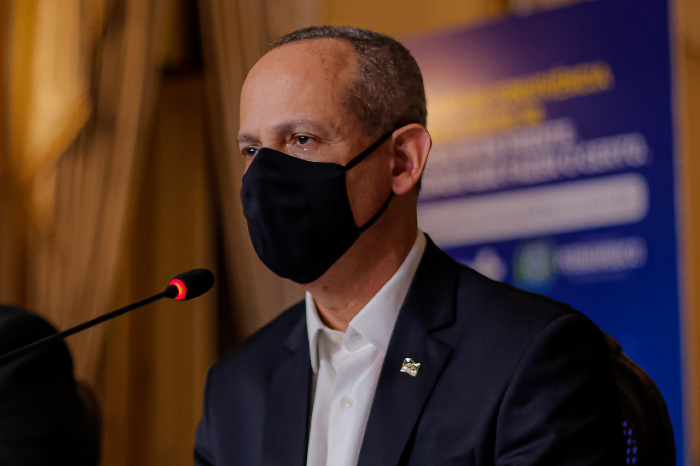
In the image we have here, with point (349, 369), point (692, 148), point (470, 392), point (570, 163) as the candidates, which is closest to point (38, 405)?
point (349, 369)

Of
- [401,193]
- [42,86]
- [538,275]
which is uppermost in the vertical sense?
[42,86]

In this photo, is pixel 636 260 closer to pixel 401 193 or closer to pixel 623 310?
pixel 623 310

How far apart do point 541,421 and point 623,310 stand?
1.78 metres

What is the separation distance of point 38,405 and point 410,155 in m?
0.96

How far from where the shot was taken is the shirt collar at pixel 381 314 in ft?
5.20

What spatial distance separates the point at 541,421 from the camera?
135cm

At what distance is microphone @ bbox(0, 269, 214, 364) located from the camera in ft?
4.23

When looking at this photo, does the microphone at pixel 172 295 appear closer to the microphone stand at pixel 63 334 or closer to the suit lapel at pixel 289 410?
the microphone stand at pixel 63 334

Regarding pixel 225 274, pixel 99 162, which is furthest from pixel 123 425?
pixel 99 162

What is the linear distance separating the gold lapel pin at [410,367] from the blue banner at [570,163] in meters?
1.72

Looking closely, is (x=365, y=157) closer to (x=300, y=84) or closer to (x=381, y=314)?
(x=300, y=84)

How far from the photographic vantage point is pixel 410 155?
5.46 ft

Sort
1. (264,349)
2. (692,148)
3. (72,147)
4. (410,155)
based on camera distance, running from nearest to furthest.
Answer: (410,155), (264,349), (72,147), (692,148)

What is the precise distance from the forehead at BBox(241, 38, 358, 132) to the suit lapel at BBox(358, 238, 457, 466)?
0.42 m
